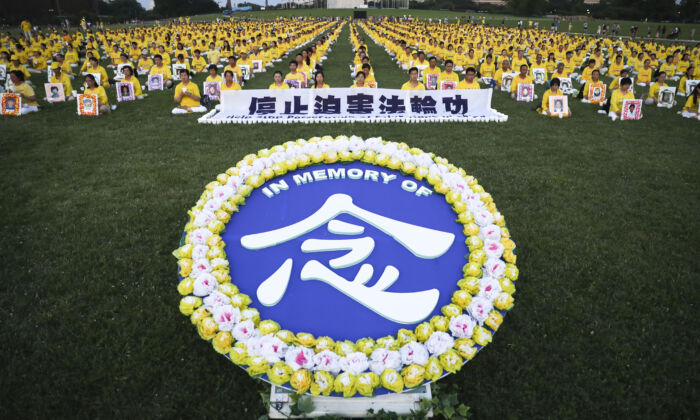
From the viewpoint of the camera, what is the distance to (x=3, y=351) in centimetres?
376

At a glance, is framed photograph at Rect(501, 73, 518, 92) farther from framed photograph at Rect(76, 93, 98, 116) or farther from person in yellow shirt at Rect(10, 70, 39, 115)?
person in yellow shirt at Rect(10, 70, 39, 115)

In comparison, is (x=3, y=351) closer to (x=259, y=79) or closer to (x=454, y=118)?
(x=454, y=118)

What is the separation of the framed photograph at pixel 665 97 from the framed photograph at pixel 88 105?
18457 mm

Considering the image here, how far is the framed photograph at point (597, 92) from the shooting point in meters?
13.2

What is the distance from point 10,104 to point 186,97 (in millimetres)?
5117

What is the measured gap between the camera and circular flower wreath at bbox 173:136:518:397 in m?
2.91

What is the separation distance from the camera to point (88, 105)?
37.7 feet

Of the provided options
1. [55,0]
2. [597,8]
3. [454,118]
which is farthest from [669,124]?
[597,8]

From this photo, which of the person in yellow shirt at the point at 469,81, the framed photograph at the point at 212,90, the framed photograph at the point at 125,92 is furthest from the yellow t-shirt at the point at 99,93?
the person in yellow shirt at the point at 469,81

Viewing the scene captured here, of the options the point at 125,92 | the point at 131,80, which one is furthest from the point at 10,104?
the point at 131,80

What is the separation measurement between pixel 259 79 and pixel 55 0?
187ft

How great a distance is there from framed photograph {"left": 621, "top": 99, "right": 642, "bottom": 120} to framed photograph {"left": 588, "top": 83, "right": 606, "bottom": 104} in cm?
209

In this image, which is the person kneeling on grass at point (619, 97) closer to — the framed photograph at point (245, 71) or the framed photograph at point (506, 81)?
the framed photograph at point (506, 81)

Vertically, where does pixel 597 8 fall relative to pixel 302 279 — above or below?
above
